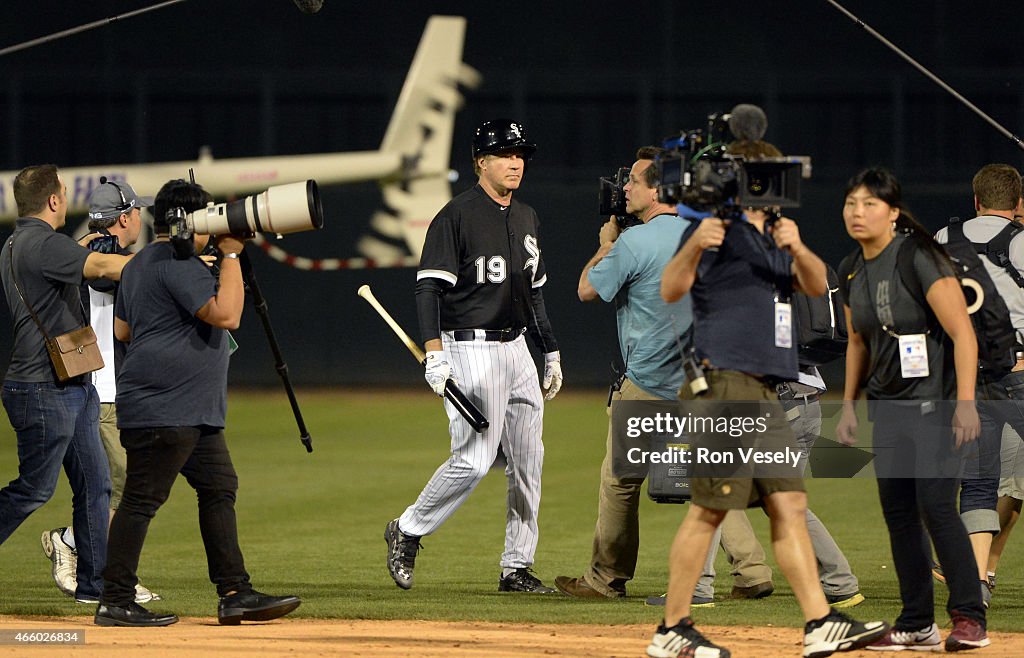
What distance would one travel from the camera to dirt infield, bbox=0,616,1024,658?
5578 millimetres

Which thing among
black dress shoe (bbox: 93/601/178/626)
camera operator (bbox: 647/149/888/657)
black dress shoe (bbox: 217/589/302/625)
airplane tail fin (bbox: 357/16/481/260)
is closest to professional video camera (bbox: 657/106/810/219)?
camera operator (bbox: 647/149/888/657)

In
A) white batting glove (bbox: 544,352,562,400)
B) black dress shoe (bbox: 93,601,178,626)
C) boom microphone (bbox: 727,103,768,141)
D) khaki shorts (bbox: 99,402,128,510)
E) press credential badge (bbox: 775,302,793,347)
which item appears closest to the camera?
press credential badge (bbox: 775,302,793,347)

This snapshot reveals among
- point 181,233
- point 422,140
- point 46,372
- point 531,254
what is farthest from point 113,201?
point 422,140

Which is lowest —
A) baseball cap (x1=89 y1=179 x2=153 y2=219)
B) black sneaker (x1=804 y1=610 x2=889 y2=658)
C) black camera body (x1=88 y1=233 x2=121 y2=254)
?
black sneaker (x1=804 y1=610 x2=889 y2=658)

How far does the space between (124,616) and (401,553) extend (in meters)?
1.45

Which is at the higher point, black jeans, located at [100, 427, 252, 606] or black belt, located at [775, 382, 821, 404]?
black belt, located at [775, 382, 821, 404]

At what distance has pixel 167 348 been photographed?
19.7 feet

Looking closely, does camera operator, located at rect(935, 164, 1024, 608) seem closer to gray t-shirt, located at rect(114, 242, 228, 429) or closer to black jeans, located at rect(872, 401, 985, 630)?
black jeans, located at rect(872, 401, 985, 630)

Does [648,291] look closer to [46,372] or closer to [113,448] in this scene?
→ [46,372]

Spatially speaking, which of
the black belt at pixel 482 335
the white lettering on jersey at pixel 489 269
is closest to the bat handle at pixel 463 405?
the black belt at pixel 482 335

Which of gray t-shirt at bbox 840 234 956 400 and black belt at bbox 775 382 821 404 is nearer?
gray t-shirt at bbox 840 234 956 400

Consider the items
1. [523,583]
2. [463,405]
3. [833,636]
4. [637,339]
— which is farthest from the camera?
[523,583]

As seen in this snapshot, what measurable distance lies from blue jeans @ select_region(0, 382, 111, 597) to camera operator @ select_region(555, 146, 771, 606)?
2209mm

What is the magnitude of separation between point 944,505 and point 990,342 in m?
0.96
